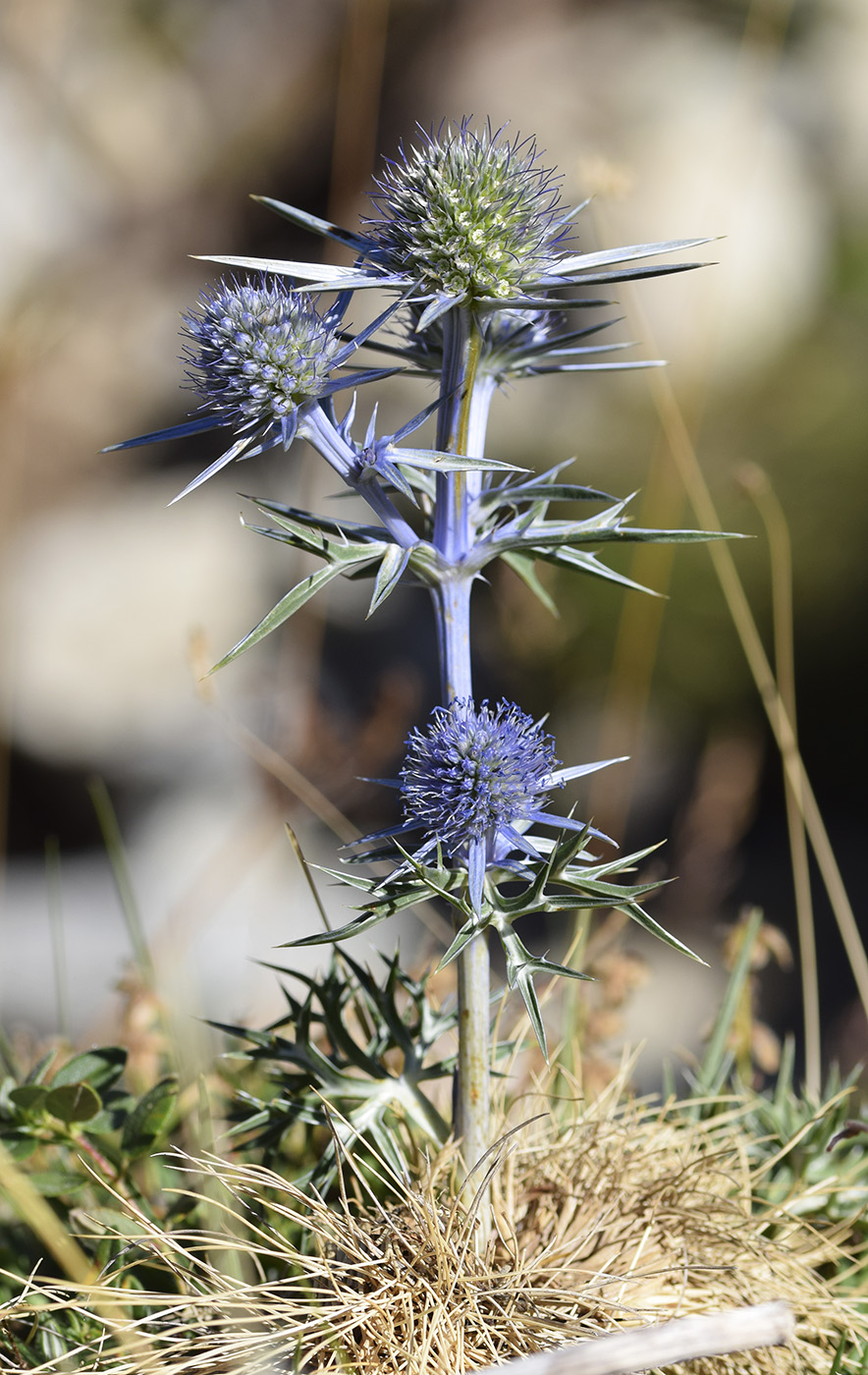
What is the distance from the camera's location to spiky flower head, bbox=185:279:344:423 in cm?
72

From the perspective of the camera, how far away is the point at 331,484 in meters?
3.57

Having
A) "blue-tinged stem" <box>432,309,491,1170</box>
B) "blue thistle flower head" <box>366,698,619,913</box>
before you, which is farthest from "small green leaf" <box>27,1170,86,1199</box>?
"blue thistle flower head" <box>366,698,619,913</box>

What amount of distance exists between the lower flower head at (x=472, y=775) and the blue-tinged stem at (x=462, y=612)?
0.17ft

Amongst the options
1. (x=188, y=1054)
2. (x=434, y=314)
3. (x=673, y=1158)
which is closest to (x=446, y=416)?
(x=434, y=314)

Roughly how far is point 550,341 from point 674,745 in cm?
247

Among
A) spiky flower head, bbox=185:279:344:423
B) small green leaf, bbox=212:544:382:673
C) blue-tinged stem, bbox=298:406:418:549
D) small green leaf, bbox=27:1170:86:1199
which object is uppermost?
spiky flower head, bbox=185:279:344:423

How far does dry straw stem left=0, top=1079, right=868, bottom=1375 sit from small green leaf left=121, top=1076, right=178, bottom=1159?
2.9 inches

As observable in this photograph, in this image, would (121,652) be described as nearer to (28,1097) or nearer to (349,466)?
(28,1097)

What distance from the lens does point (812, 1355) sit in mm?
879

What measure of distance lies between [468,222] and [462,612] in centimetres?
28

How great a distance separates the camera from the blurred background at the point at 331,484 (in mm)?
2822

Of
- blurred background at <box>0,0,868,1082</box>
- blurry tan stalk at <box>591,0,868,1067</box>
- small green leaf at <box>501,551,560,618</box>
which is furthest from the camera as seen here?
blurred background at <box>0,0,868,1082</box>

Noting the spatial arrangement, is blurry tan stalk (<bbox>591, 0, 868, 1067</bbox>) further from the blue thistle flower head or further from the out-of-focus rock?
the out-of-focus rock

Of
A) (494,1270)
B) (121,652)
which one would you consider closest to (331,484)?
(121,652)
